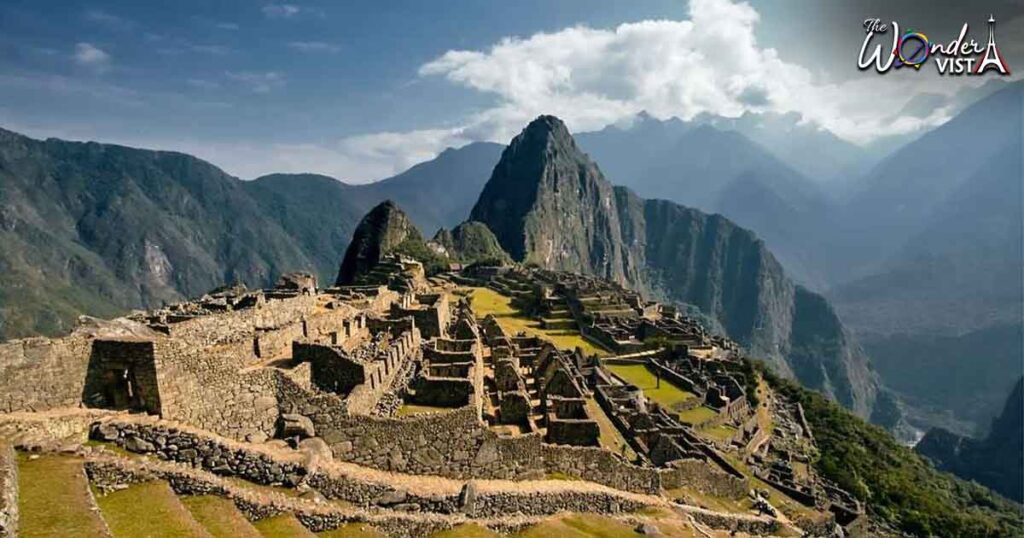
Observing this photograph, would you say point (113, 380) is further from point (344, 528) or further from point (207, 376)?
point (344, 528)

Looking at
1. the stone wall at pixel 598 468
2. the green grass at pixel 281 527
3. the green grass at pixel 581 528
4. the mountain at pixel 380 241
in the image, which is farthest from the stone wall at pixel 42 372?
the mountain at pixel 380 241

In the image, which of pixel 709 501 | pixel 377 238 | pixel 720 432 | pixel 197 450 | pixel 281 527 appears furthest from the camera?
pixel 377 238

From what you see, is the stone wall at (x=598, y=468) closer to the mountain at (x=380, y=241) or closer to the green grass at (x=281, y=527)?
the green grass at (x=281, y=527)

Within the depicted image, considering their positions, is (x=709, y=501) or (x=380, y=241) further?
(x=380, y=241)

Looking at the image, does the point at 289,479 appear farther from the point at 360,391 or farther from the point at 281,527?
the point at 360,391

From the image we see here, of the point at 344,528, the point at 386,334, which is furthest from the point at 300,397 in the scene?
the point at 386,334

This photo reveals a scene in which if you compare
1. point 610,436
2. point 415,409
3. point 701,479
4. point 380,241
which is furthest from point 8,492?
point 380,241
